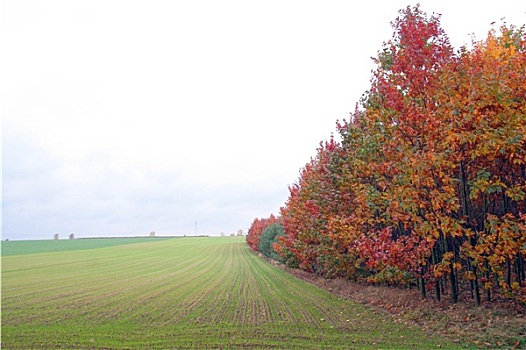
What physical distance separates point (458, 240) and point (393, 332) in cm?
445

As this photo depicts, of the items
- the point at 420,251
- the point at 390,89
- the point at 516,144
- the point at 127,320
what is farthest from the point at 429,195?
the point at 127,320

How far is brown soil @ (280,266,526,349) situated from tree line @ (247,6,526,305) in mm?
559

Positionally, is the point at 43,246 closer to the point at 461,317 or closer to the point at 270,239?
the point at 270,239

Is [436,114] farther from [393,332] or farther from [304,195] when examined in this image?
[304,195]

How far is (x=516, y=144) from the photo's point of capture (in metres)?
10.8

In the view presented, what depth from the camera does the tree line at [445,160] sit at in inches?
451

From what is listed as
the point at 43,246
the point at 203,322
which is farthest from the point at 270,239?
the point at 43,246

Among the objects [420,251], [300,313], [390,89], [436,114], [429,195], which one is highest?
[390,89]

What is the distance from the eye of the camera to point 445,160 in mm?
12312

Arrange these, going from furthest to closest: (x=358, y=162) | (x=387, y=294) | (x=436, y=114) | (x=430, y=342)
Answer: (x=387, y=294), (x=358, y=162), (x=436, y=114), (x=430, y=342)

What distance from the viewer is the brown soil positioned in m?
10.1

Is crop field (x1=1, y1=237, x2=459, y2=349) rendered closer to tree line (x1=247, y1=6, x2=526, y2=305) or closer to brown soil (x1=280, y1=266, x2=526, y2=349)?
brown soil (x1=280, y1=266, x2=526, y2=349)

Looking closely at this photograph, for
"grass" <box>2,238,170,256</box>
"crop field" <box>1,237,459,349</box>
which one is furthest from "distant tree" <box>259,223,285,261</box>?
"grass" <box>2,238,170,256</box>

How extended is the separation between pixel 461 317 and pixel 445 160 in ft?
14.8
